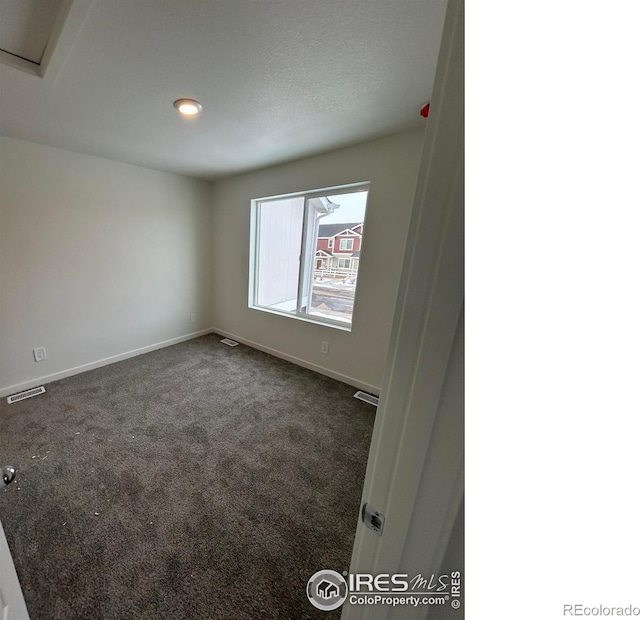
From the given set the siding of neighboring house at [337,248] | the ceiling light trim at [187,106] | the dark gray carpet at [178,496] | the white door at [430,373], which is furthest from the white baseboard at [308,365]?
the ceiling light trim at [187,106]

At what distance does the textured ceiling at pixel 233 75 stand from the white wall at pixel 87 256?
1.33ft

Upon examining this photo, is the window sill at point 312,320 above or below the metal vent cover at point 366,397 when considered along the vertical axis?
above

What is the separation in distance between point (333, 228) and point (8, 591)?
108 inches

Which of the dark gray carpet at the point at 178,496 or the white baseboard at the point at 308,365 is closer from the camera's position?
the dark gray carpet at the point at 178,496

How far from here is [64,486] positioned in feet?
4.66

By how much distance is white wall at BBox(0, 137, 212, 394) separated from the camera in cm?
213

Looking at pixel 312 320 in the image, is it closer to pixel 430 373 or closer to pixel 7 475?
pixel 7 475

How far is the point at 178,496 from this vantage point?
140 centimetres

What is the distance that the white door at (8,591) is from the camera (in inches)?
24.4

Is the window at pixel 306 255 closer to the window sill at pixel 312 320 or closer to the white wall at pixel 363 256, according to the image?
the window sill at pixel 312 320

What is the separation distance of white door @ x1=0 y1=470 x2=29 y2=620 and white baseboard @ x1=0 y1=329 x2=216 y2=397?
235cm

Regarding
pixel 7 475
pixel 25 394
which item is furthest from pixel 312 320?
pixel 25 394
